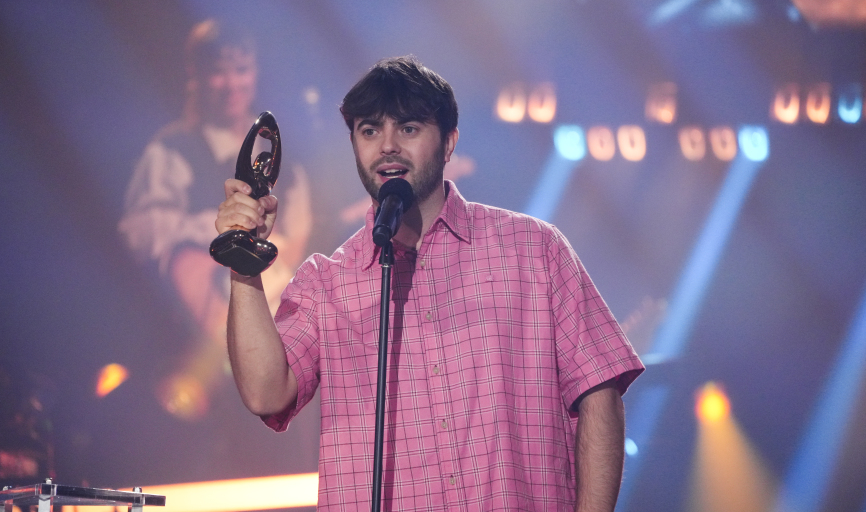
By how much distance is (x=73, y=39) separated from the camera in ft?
13.7

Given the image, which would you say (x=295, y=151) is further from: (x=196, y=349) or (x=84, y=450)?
(x=84, y=450)

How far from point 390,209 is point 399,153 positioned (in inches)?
18.4

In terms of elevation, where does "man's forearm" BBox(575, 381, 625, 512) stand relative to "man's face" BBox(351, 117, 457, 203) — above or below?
below

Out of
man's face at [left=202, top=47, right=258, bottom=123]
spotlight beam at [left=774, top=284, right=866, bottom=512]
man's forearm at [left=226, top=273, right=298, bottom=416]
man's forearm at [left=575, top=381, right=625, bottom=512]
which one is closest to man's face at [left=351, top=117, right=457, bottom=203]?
man's forearm at [left=226, top=273, right=298, bottom=416]

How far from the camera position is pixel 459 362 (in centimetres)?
174

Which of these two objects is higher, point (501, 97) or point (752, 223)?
point (501, 97)

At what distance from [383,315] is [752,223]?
3.92m

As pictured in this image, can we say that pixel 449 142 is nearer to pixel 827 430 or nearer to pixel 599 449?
pixel 599 449

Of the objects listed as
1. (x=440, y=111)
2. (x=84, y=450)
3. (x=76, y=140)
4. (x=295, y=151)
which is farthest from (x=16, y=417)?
(x=440, y=111)

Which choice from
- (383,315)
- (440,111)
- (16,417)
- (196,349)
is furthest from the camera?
(196,349)

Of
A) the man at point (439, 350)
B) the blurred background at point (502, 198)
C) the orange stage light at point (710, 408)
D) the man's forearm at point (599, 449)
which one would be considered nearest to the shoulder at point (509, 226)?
the man at point (439, 350)

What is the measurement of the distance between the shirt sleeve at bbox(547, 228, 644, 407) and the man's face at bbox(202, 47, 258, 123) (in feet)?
9.67

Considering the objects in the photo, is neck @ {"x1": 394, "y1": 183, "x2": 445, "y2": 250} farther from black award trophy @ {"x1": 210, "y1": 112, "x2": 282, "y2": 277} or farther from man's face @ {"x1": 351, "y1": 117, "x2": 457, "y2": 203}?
black award trophy @ {"x1": 210, "y1": 112, "x2": 282, "y2": 277}

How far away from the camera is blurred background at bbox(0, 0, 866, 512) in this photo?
13.1 feet
